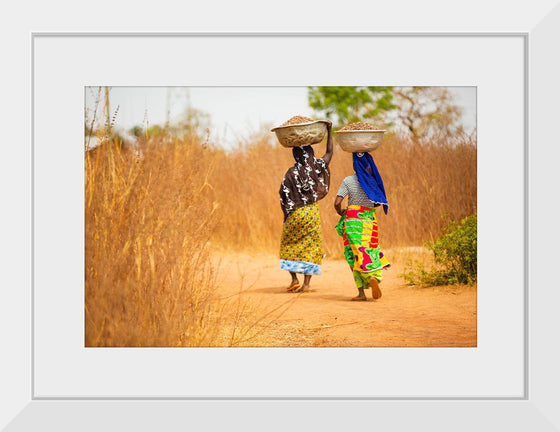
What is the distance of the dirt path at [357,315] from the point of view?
5.49 meters

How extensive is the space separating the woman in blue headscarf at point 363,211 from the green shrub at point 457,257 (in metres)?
1.26

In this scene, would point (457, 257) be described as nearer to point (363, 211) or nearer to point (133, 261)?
point (363, 211)

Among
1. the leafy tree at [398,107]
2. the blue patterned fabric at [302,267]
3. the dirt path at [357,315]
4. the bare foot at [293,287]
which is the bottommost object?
the dirt path at [357,315]

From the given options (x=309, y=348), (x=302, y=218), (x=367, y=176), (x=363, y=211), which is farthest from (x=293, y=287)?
(x=309, y=348)

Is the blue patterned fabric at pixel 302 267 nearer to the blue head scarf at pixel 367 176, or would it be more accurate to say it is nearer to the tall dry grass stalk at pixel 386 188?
the blue head scarf at pixel 367 176

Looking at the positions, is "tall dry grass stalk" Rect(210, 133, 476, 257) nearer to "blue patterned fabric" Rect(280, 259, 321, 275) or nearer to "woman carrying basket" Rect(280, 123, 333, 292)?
"woman carrying basket" Rect(280, 123, 333, 292)

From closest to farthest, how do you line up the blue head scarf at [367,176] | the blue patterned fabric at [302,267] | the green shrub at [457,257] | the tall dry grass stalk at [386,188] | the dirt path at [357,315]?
the dirt path at [357,315] < the blue head scarf at [367,176] < the blue patterned fabric at [302,267] < the green shrub at [457,257] < the tall dry grass stalk at [386,188]

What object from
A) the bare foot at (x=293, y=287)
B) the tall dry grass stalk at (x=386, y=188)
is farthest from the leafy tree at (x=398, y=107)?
the bare foot at (x=293, y=287)

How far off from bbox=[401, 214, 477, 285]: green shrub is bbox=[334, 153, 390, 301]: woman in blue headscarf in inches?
49.6

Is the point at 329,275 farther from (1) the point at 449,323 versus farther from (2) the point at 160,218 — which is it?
(2) the point at 160,218
